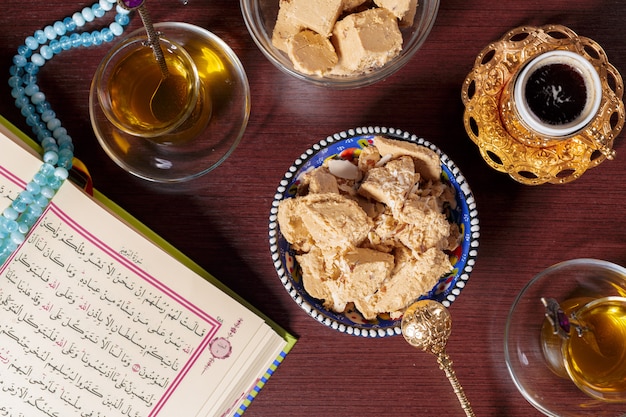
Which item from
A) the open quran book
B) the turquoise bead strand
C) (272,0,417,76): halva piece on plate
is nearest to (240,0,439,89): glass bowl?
(272,0,417,76): halva piece on plate

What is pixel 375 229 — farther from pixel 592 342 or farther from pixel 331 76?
pixel 592 342

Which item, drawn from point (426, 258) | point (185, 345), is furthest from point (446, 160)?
point (185, 345)

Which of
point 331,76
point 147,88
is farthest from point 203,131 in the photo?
point 331,76

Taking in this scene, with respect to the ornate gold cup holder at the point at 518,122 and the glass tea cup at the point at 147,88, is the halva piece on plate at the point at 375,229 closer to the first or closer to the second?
the ornate gold cup holder at the point at 518,122

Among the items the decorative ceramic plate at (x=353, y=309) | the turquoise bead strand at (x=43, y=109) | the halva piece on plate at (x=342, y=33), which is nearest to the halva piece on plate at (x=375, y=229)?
the decorative ceramic plate at (x=353, y=309)

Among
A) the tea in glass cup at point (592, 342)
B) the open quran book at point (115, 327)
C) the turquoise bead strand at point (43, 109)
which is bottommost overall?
the open quran book at point (115, 327)

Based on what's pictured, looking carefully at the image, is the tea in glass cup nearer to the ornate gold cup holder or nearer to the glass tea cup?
Answer: the ornate gold cup holder
